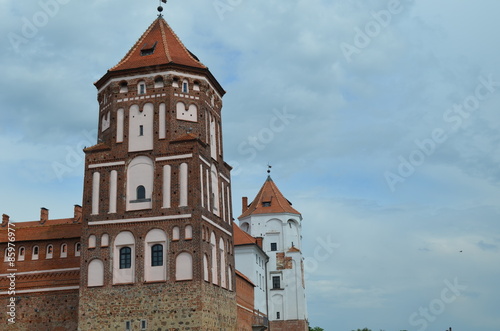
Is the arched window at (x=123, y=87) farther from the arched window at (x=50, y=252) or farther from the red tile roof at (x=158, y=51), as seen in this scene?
the arched window at (x=50, y=252)

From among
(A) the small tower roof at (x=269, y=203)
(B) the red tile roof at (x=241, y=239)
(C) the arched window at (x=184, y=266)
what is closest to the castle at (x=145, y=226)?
(C) the arched window at (x=184, y=266)

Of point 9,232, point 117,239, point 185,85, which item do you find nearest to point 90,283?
point 117,239

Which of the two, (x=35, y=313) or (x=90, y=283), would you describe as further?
(x=35, y=313)

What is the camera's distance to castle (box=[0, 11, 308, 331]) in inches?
1072

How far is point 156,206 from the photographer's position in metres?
28.2

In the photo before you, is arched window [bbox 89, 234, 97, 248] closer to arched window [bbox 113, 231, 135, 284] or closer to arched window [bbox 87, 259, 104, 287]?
arched window [bbox 87, 259, 104, 287]

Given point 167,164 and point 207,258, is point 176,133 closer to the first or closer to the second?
point 167,164

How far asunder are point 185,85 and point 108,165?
17.9ft

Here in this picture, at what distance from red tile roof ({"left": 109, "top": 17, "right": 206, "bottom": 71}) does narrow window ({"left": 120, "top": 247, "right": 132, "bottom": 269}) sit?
9.00 metres

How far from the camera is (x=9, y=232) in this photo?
32750mm

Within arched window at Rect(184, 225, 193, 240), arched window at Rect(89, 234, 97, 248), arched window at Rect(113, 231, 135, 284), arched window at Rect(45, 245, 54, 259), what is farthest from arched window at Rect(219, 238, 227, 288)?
arched window at Rect(45, 245, 54, 259)

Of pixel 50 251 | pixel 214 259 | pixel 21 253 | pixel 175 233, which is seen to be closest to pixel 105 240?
pixel 175 233

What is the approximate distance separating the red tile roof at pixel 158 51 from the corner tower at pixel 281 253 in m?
24.4

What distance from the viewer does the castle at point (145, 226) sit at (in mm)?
27219
